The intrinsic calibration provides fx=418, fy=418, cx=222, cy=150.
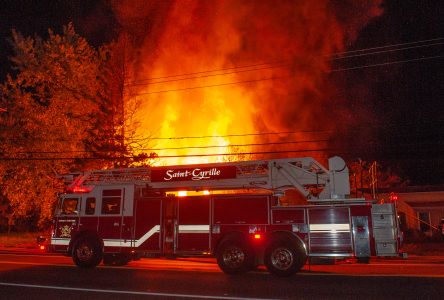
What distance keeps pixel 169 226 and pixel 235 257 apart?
249 centimetres

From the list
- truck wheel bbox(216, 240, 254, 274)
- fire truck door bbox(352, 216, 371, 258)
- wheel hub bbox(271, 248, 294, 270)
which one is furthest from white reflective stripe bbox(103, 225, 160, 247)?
fire truck door bbox(352, 216, 371, 258)

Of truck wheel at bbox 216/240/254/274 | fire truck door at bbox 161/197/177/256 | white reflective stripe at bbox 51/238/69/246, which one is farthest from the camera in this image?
white reflective stripe at bbox 51/238/69/246

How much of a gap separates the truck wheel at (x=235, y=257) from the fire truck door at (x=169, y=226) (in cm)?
163

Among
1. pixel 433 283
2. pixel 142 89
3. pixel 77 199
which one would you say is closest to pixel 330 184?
pixel 433 283

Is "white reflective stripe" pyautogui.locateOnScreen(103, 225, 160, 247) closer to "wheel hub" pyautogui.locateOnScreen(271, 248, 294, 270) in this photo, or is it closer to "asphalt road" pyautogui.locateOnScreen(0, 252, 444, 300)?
"asphalt road" pyautogui.locateOnScreen(0, 252, 444, 300)

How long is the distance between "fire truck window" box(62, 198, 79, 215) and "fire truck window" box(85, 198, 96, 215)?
438 millimetres

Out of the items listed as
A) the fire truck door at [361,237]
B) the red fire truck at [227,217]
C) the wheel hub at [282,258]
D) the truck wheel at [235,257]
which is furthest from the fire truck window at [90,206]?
the fire truck door at [361,237]

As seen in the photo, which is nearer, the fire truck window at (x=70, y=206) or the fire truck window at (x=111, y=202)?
Answer: the fire truck window at (x=111, y=202)

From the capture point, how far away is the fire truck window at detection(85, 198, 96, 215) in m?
14.5

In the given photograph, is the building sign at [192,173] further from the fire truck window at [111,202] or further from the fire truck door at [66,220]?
the fire truck door at [66,220]

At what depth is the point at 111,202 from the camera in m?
14.3

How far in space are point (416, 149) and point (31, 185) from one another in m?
35.9

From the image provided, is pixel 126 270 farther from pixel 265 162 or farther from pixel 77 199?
pixel 265 162

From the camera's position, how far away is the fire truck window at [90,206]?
1451 centimetres
